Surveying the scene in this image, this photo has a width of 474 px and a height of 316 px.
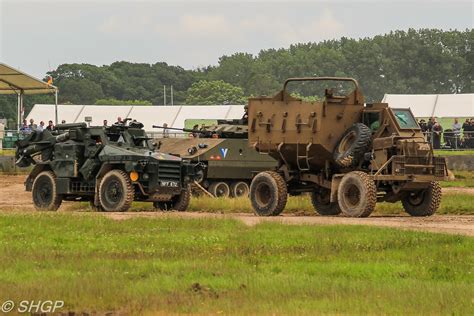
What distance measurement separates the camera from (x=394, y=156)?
28453 mm

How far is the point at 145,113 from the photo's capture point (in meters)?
68.4

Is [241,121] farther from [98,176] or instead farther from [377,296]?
[377,296]

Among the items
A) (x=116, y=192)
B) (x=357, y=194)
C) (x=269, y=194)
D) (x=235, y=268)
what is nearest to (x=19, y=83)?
(x=116, y=192)

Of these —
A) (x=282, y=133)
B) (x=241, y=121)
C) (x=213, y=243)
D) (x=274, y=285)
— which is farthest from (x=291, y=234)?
(x=241, y=121)

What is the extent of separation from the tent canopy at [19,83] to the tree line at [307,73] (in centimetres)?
5420

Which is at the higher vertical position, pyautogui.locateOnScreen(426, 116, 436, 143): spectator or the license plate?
pyautogui.locateOnScreen(426, 116, 436, 143): spectator

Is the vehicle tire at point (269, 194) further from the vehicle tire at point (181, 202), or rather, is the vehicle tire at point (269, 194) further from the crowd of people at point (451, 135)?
the crowd of people at point (451, 135)

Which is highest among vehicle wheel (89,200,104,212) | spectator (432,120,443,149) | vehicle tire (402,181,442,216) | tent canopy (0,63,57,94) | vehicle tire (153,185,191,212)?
tent canopy (0,63,57,94)

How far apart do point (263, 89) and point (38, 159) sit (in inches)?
3996

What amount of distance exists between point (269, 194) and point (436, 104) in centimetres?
3466

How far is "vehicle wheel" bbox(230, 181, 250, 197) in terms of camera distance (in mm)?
39750

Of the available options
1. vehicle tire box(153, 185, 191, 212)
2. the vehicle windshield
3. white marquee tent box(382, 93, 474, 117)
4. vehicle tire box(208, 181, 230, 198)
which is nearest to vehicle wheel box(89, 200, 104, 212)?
vehicle tire box(153, 185, 191, 212)

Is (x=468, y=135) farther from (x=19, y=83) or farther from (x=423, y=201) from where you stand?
(x=423, y=201)

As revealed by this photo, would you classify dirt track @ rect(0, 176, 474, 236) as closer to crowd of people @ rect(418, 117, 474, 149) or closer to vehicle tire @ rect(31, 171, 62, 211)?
vehicle tire @ rect(31, 171, 62, 211)
